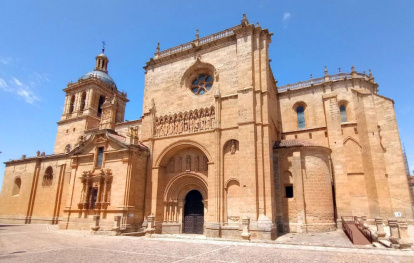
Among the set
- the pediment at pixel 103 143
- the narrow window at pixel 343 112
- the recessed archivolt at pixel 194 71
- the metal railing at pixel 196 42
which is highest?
the metal railing at pixel 196 42

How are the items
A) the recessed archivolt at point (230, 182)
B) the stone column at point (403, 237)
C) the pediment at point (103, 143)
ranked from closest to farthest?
the stone column at point (403, 237)
the recessed archivolt at point (230, 182)
the pediment at point (103, 143)

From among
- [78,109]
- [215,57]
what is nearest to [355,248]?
[215,57]

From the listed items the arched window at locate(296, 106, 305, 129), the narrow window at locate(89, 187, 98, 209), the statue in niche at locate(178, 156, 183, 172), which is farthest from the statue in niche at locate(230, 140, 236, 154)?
the narrow window at locate(89, 187, 98, 209)

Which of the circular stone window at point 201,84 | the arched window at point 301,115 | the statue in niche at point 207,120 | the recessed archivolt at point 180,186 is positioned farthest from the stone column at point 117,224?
the arched window at point 301,115

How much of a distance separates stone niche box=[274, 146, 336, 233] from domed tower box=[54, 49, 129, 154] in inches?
984

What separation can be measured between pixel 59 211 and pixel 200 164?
771 inches

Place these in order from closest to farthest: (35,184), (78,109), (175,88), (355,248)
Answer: (355,248) → (175,88) → (35,184) → (78,109)

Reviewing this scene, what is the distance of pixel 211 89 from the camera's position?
20891 millimetres

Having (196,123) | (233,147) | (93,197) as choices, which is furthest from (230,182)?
(93,197)

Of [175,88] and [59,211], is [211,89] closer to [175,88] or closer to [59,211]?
[175,88]

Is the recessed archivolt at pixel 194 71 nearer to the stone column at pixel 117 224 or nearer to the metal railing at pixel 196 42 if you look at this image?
the metal railing at pixel 196 42

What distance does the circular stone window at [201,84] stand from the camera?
21.9m

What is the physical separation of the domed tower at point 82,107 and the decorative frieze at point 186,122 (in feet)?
52.2

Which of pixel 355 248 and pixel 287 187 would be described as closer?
pixel 355 248
